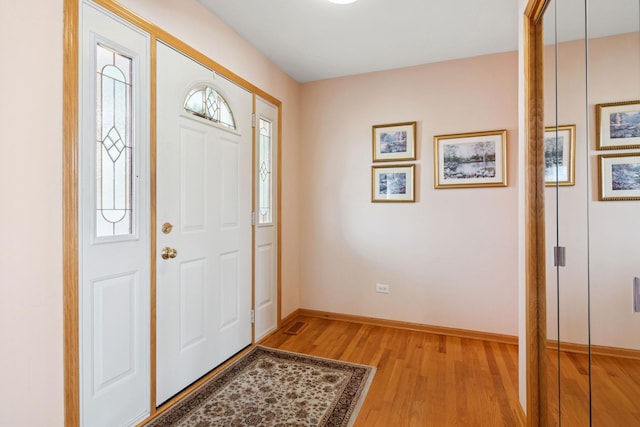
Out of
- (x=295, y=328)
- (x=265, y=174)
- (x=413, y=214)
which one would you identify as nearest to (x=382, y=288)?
(x=413, y=214)

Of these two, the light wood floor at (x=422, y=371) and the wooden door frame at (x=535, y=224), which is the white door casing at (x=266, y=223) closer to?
the light wood floor at (x=422, y=371)

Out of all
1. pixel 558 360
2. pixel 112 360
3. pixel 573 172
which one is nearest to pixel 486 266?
pixel 558 360

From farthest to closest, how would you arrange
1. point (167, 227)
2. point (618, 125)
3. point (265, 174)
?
1. point (265, 174)
2. point (167, 227)
3. point (618, 125)

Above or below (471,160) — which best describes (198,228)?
below

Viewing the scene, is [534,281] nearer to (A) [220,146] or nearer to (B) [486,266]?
(B) [486,266]

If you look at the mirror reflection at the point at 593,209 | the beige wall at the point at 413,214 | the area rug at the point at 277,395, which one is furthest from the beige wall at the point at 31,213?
the beige wall at the point at 413,214

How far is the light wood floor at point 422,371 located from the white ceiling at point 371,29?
2.61m

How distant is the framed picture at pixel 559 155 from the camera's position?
3.94 feet

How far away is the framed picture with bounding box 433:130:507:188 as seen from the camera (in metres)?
2.77

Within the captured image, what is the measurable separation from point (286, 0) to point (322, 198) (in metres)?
1.88

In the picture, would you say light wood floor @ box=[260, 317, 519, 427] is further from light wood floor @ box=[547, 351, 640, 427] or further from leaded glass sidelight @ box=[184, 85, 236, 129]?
leaded glass sidelight @ box=[184, 85, 236, 129]

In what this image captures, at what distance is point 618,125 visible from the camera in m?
0.91

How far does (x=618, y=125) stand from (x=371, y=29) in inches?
78.9

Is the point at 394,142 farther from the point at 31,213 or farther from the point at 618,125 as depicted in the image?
the point at 31,213
